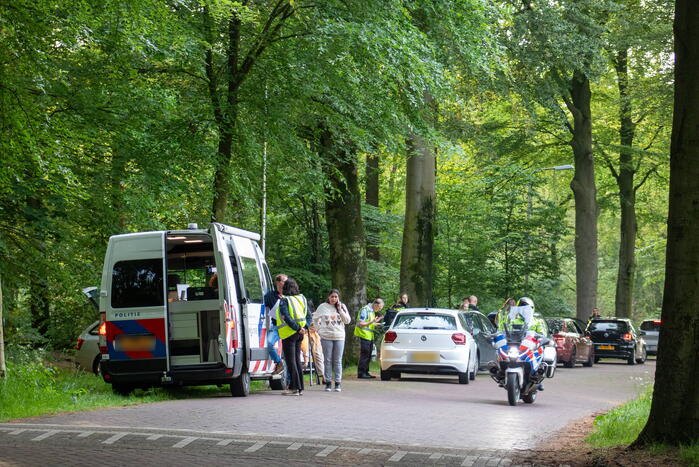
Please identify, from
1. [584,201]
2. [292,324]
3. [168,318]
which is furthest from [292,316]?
[584,201]

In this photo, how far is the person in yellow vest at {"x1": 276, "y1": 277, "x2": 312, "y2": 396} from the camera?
642 inches

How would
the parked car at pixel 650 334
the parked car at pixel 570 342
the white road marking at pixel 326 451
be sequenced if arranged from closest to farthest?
the white road marking at pixel 326 451 → the parked car at pixel 570 342 → the parked car at pixel 650 334

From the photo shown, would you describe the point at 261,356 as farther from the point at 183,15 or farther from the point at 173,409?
the point at 183,15

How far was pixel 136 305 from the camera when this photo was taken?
15375 mm

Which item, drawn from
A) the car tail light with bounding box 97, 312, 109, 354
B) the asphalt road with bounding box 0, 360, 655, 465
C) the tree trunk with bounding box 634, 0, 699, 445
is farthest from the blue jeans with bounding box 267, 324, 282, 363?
the tree trunk with bounding box 634, 0, 699, 445

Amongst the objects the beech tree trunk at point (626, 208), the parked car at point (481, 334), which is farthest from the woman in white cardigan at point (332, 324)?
the beech tree trunk at point (626, 208)

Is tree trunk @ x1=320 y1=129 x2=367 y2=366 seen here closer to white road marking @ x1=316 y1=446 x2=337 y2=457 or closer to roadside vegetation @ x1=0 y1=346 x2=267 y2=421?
roadside vegetation @ x1=0 y1=346 x2=267 y2=421

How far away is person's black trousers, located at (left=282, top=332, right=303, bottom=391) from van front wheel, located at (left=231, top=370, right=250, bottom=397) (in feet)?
2.85

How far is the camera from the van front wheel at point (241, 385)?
51.3 feet

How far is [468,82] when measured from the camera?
2692cm

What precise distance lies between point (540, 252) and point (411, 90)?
17.2 meters

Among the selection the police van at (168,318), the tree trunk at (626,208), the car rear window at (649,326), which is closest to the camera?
the police van at (168,318)

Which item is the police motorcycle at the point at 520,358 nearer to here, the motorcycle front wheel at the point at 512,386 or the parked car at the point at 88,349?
the motorcycle front wheel at the point at 512,386

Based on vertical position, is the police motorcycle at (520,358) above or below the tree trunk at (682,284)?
below
